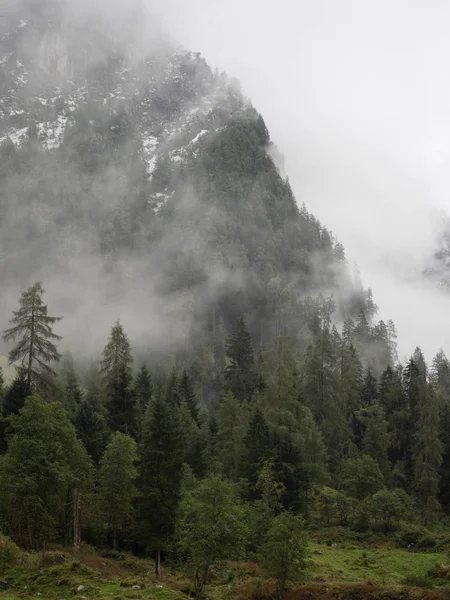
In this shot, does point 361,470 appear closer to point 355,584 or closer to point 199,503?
point 355,584

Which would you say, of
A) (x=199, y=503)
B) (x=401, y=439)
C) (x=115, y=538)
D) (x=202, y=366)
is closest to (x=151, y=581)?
(x=199, y=503)

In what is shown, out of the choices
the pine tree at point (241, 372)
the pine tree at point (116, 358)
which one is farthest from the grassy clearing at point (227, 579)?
the pine tree at point (241, 372)

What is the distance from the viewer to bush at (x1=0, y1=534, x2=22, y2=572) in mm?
29359

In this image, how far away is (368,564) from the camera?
1612 inches

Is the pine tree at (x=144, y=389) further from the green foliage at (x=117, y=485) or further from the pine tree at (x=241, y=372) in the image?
the green foliage at (x=117, y=485)

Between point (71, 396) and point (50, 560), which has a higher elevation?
point (71, 396)

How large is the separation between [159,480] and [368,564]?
17.9m

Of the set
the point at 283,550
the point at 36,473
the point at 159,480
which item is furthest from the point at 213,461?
the point at 283,550

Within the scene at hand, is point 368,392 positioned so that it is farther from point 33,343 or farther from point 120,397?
point 33,343

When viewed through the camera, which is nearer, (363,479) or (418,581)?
(418,581)

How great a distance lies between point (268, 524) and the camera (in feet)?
129

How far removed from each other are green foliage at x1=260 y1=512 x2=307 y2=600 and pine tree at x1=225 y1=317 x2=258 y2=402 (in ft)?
177

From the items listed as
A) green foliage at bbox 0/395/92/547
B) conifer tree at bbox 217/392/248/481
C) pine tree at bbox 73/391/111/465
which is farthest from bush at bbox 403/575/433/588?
pine tree at bbox 73/391/111/465

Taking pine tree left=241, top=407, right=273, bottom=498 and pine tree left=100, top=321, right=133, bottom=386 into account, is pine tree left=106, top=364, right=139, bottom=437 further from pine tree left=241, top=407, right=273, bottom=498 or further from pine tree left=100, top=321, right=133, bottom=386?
pine tree left=241, top=407, right=273, bottom=498
